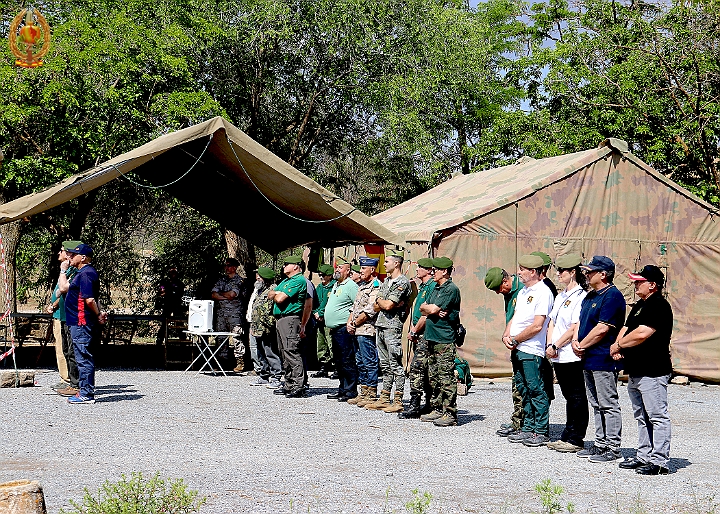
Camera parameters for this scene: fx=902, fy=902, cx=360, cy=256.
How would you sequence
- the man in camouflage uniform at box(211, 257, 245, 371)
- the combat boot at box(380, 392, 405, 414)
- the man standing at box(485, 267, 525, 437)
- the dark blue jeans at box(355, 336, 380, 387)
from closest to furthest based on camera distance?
the man standing at box(485, 267, 525, 437) < the combat boot at box(380, 392, 405, 414) < the dark blue jeans at box(355, 336, 380, 387) < the man in camouflage uniform at box(211, 257, 245, 371)

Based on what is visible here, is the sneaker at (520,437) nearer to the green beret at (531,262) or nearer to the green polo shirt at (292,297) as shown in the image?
the green beret at (531,262)

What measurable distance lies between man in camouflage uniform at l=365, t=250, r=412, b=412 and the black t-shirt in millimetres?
3268

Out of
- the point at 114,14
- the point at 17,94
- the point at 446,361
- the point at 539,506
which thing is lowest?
the point at 539,506

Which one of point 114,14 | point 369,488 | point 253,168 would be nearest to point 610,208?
point 253,168

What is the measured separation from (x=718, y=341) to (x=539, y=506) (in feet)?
34.0

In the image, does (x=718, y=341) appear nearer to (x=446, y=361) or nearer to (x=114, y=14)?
(x=446, y=361)

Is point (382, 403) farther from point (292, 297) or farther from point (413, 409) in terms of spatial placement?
point (292, 297)

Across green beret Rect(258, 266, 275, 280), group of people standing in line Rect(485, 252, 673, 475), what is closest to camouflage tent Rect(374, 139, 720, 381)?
green beret Rect(258, 266, 275, 280)

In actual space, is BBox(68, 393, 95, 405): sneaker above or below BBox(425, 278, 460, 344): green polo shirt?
below

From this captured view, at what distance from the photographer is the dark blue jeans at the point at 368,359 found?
1034 centimetres

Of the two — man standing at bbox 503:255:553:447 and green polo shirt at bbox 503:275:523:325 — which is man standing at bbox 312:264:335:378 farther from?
man standing at bbox 503:255:553:447

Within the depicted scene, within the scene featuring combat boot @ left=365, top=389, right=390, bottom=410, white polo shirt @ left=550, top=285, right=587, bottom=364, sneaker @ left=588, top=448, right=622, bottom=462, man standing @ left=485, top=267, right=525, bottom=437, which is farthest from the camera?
combat boot @ left=365, top=389, right=390, bottom=410

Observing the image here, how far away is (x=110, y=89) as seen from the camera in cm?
1656

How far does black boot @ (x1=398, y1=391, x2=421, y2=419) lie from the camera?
31.4ft
